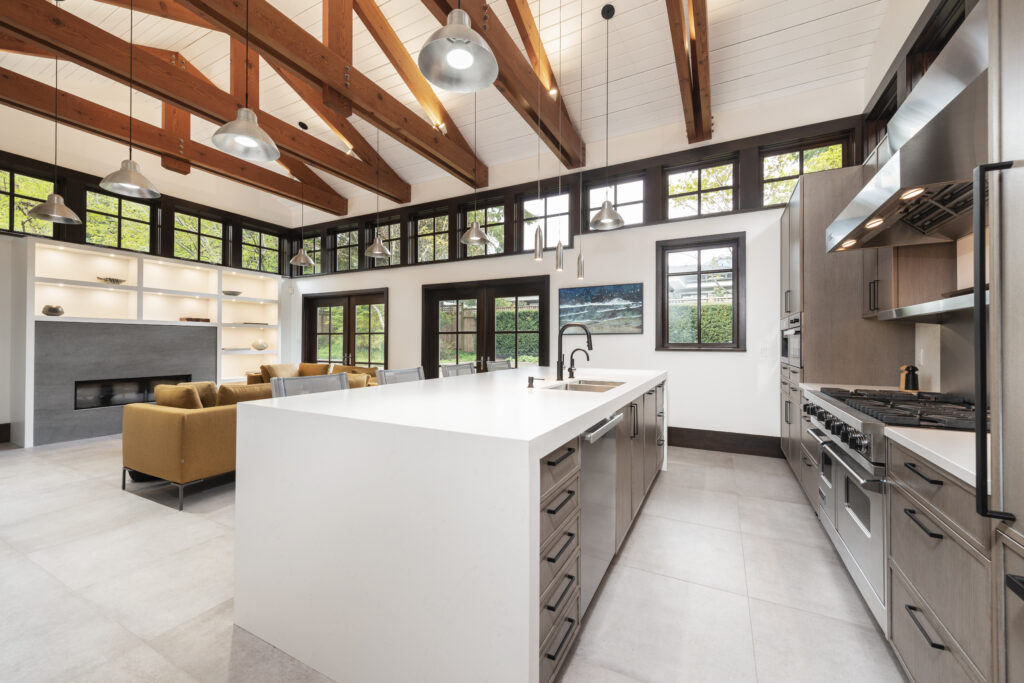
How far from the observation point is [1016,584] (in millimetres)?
833

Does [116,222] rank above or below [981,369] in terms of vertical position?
above

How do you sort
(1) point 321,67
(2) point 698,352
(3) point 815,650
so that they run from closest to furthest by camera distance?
(3) point 815,650, (1) point 321,67, (2) point 698,352

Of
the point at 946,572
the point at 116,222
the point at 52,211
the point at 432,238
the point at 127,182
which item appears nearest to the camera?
the point at 946,572

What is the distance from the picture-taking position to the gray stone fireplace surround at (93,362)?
4.83 meters

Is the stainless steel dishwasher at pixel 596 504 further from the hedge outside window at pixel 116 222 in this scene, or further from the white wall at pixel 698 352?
the hedge outside window at pixel 116 222

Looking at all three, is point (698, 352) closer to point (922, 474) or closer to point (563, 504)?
point (922, 474)

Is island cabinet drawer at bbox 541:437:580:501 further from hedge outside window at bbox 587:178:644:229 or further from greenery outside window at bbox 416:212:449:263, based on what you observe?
greenery outside window at bbox 416:212:449:263

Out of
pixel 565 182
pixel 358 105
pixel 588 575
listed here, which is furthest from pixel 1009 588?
pixel 565 182

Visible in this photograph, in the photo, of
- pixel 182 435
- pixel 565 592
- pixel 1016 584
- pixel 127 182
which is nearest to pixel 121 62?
pixel 127 182

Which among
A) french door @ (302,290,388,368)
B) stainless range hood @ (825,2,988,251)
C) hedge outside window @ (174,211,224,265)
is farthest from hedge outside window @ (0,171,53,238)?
stainless range hood @ (825,2,988,251)

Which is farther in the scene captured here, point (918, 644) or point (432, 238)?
point (432, 238)

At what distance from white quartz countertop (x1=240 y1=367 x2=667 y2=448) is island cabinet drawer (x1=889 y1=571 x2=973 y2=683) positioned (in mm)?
1128

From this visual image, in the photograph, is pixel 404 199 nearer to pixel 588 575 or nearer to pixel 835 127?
pixel 835 127

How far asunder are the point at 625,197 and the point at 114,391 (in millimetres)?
7279
